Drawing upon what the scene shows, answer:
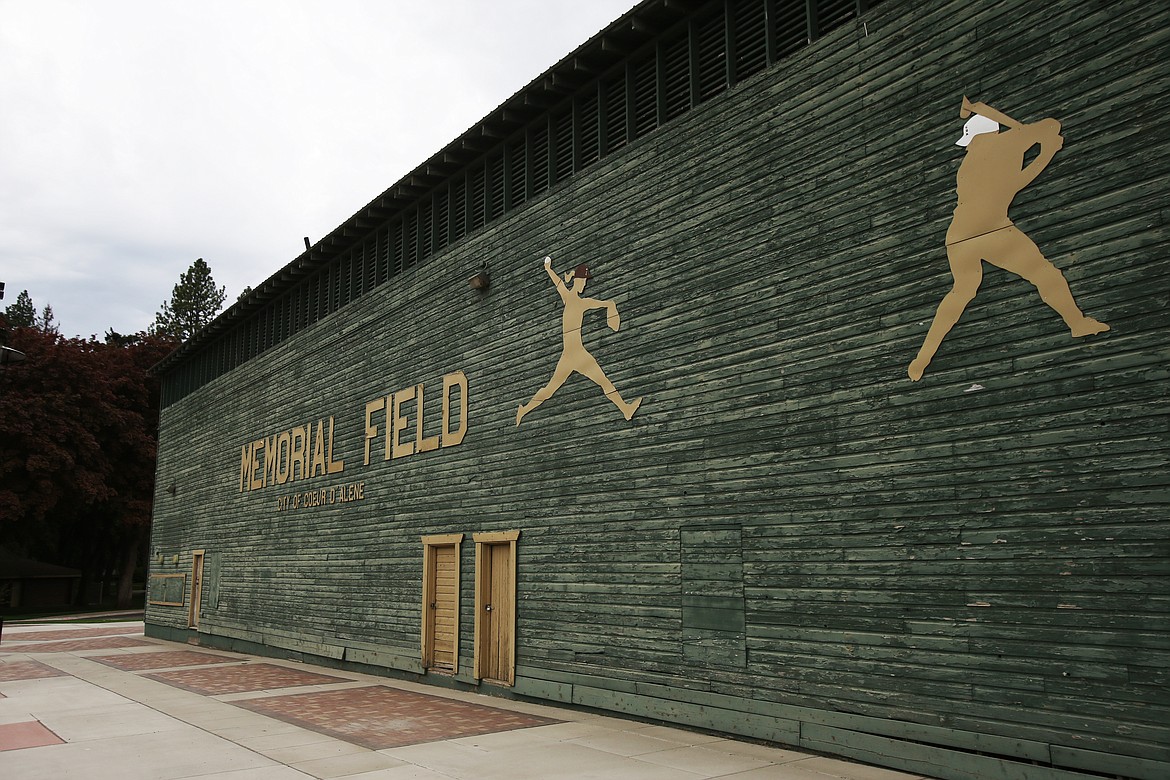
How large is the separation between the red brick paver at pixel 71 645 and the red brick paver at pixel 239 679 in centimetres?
808

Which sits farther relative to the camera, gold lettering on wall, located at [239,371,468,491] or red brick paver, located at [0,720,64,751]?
gold lettering on wall, located at [239,371,468,491]

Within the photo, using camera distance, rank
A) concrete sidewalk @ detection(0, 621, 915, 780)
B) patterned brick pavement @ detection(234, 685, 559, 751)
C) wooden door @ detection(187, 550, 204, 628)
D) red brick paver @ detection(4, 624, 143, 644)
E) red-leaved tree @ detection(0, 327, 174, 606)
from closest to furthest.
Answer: concrete sidewalk @ detection(0, 621, 915, 780) < patterned brick pavement @ detection(234, 685, 559, 751) < wooden door @ detection(187, 550, 204, 628) < red brick paver @ detection(4, 624, 143, 644) < red-leaved tree @ detection(0, 327, 174, 606)

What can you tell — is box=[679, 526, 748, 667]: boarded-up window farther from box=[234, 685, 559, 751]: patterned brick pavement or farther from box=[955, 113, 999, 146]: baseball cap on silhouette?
box=[955, 113, 999, 146]: baseball cap on silhouette

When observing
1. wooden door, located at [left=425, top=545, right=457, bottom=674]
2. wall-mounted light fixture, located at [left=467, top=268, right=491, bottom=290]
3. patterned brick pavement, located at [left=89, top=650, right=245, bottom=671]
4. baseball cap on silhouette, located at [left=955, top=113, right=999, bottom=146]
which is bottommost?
patterned brick pavement, located at [left=89, top=650, right=245, bottom=671]

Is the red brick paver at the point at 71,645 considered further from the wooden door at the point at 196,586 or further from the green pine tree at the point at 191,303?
the green pine tree at the point at 191,303

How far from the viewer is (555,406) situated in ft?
37.0

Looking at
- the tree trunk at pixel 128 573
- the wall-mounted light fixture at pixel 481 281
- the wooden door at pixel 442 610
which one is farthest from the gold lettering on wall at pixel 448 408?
the tree trunk at pixel 128 573

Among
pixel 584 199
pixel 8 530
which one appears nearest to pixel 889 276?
pixel 584 199

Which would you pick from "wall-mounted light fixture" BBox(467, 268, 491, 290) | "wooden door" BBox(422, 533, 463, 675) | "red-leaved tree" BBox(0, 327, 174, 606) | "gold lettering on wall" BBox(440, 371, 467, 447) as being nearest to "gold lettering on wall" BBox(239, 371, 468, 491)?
"gold lettering on wall" BBox(440, 371, 467, 447)

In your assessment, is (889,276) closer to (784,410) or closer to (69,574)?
(784,410)

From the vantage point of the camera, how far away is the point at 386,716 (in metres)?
10.4

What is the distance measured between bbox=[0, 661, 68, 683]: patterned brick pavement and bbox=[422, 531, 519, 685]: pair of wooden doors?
303 inches

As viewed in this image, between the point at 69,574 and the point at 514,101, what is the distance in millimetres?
46695

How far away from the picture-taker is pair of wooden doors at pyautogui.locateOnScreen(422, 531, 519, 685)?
1177cm
